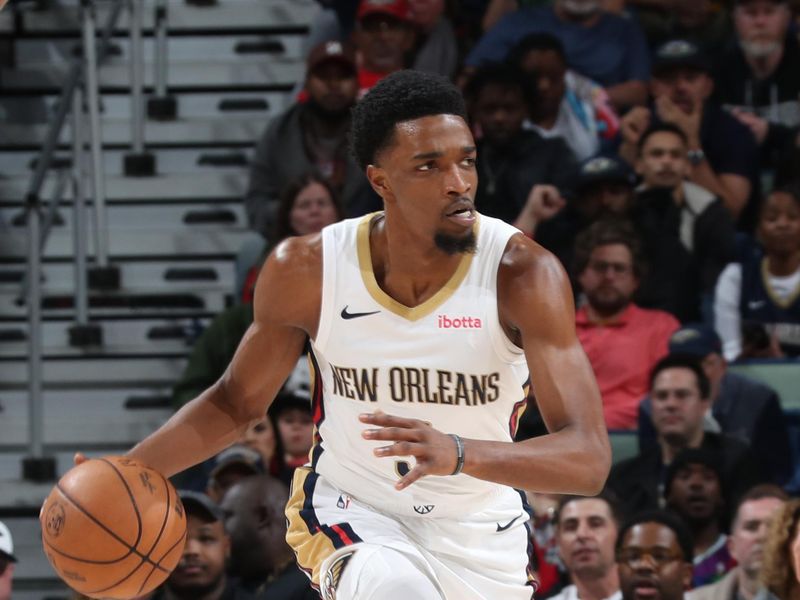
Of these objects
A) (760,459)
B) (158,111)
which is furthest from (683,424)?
(158,111)

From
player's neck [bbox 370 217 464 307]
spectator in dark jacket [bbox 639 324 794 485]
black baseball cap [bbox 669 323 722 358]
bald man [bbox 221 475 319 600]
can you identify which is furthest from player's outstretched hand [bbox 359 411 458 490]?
black baseball cap [bbox 669 323 722 358]

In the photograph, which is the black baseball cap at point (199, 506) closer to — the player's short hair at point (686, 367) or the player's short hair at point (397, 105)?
the player's short hair at point (686, 367)

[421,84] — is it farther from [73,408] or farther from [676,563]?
[73,408]

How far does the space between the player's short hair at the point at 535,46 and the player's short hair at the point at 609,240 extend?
1.70 m

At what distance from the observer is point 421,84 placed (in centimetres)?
400

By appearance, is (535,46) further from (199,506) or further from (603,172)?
(199,506)

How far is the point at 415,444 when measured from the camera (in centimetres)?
330

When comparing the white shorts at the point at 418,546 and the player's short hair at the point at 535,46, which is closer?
the white shorts at the point at 418,546

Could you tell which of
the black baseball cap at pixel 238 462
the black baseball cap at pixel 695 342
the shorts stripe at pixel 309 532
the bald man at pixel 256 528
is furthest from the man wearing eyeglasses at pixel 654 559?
the shorts stripe at pixel 309 532

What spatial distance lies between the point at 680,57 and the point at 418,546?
5648 millimetres

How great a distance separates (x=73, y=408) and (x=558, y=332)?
5054mm

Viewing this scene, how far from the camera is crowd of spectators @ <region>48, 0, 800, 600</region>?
6.36 meters

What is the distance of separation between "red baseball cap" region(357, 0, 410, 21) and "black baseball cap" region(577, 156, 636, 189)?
1706 millimetres

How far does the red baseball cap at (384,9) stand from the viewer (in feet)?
29.9
